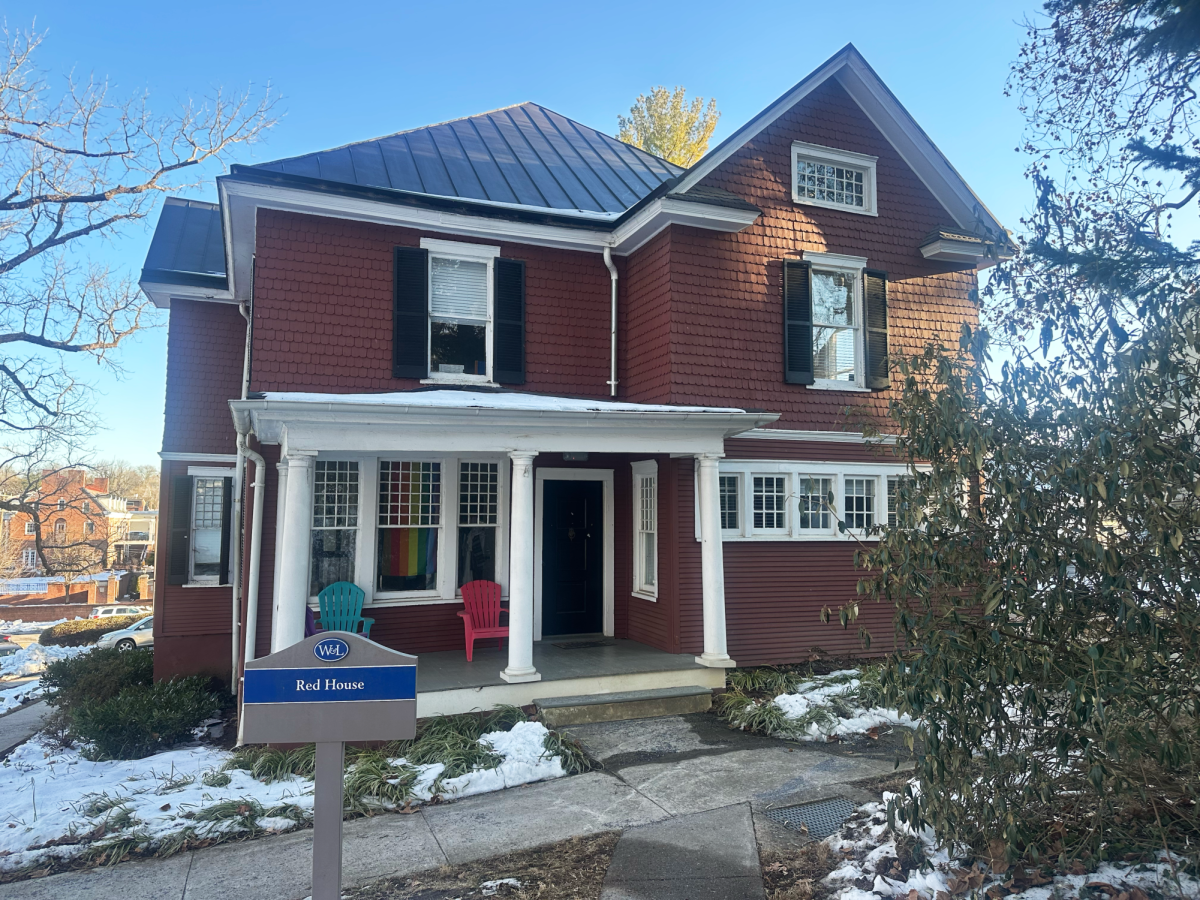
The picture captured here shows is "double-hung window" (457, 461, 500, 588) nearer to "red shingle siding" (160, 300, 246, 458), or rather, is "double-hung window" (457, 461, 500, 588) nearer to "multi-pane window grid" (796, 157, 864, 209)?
"red shingle siding" (160, 300, 246, 458)

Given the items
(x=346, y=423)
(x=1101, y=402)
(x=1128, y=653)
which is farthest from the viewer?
(x=346, y=423)

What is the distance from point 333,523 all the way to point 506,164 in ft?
19.5

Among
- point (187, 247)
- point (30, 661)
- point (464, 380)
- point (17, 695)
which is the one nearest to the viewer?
point (464, 380)

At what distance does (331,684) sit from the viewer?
363 cm

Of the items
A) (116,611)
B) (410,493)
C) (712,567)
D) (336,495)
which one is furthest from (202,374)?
(116,611)

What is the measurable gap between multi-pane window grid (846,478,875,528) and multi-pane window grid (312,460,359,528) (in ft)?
21.2

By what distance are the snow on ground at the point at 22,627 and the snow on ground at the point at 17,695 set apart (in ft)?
61.2

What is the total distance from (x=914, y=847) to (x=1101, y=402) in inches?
98.7

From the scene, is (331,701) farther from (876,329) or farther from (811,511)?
(876,329)

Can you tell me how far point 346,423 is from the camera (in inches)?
301

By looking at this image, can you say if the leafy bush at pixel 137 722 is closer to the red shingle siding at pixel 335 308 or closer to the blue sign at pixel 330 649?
the red shingle siding at pixel 335 308

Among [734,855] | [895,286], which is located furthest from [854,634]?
[734,855]

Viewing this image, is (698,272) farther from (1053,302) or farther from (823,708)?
(1053,302)

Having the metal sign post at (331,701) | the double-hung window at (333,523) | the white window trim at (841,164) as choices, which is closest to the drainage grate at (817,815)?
the metal sign post at (331,701)
